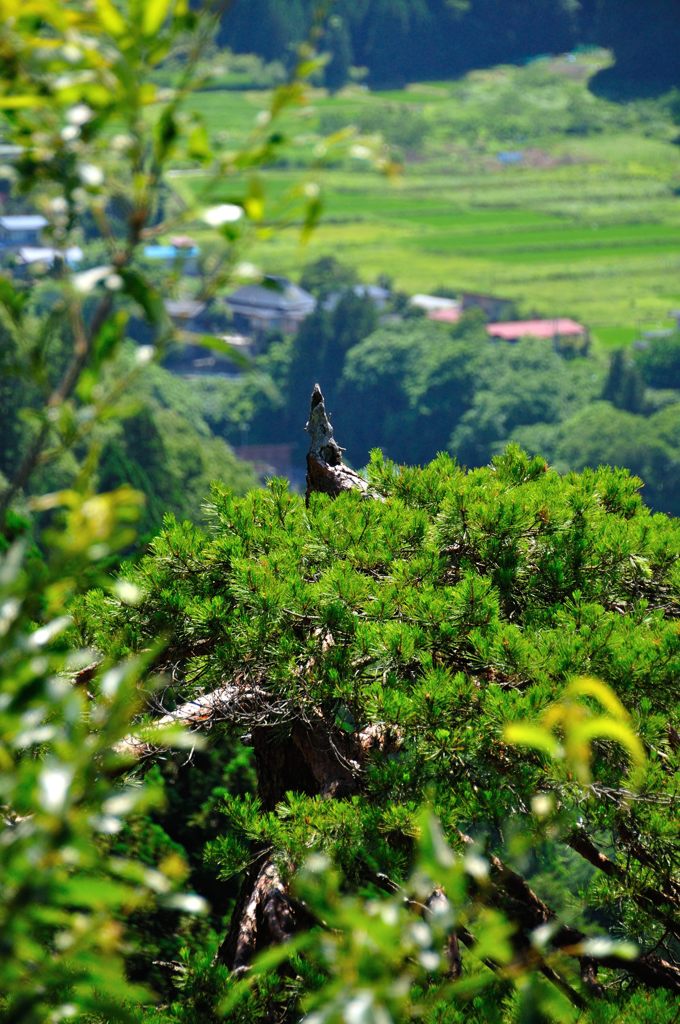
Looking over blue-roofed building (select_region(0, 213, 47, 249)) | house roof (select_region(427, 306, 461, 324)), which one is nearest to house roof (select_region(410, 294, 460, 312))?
house roof (select_region(427, 306, 461, 324))

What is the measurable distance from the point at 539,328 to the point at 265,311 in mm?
18021

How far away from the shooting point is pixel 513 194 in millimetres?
120688

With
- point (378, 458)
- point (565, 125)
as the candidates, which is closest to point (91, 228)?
point (565, 125)

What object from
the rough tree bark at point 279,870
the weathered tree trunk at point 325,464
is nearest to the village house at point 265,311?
the weathered tree trunk at point 325,464

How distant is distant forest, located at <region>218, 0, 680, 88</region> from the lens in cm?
12762

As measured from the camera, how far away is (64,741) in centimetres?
184

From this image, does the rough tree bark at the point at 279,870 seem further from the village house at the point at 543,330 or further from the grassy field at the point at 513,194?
the village house at the point at 543,330

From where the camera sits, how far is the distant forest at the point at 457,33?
5025 inches

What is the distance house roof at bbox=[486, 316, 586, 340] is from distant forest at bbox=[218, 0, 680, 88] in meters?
42.5

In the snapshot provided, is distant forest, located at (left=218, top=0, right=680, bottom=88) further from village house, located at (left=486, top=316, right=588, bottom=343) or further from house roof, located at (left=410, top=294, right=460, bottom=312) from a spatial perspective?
village house, located at (left=486, top=316, right=588, bottom=343)

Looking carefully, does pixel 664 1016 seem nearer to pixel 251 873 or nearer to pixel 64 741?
pixel 251 873

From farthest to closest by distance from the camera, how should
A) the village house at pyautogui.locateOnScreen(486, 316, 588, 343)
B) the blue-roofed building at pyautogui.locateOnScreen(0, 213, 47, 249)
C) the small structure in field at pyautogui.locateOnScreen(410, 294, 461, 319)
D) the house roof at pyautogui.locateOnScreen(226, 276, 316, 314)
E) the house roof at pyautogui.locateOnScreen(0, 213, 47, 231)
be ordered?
the small structure in field at pyautogui.locateOnScreen(410, 294, 461, 319)
the house roof at pyautogui.locateOnScreen(226, 276, 316, 314)
the village house at pyautogui.locateOnScreen(486, 316, 588, 343)
the house roof at pyautogui.locateOnScreen(0, 213, 47, 231)
the blue-roofed building at pyautogui.locateOnScreen(0, 213, 47, 249)

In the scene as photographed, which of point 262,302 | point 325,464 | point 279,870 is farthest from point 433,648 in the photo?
point 262,302

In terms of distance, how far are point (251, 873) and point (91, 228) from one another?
4191 inches
